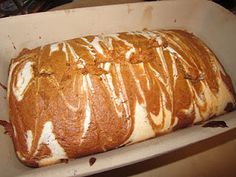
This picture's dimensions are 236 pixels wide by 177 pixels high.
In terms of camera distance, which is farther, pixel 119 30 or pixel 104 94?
pixel 119 30

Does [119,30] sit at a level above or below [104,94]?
above

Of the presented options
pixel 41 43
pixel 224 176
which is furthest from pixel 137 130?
pixel 41 43

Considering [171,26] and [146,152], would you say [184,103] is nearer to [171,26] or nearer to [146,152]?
[146,152]
